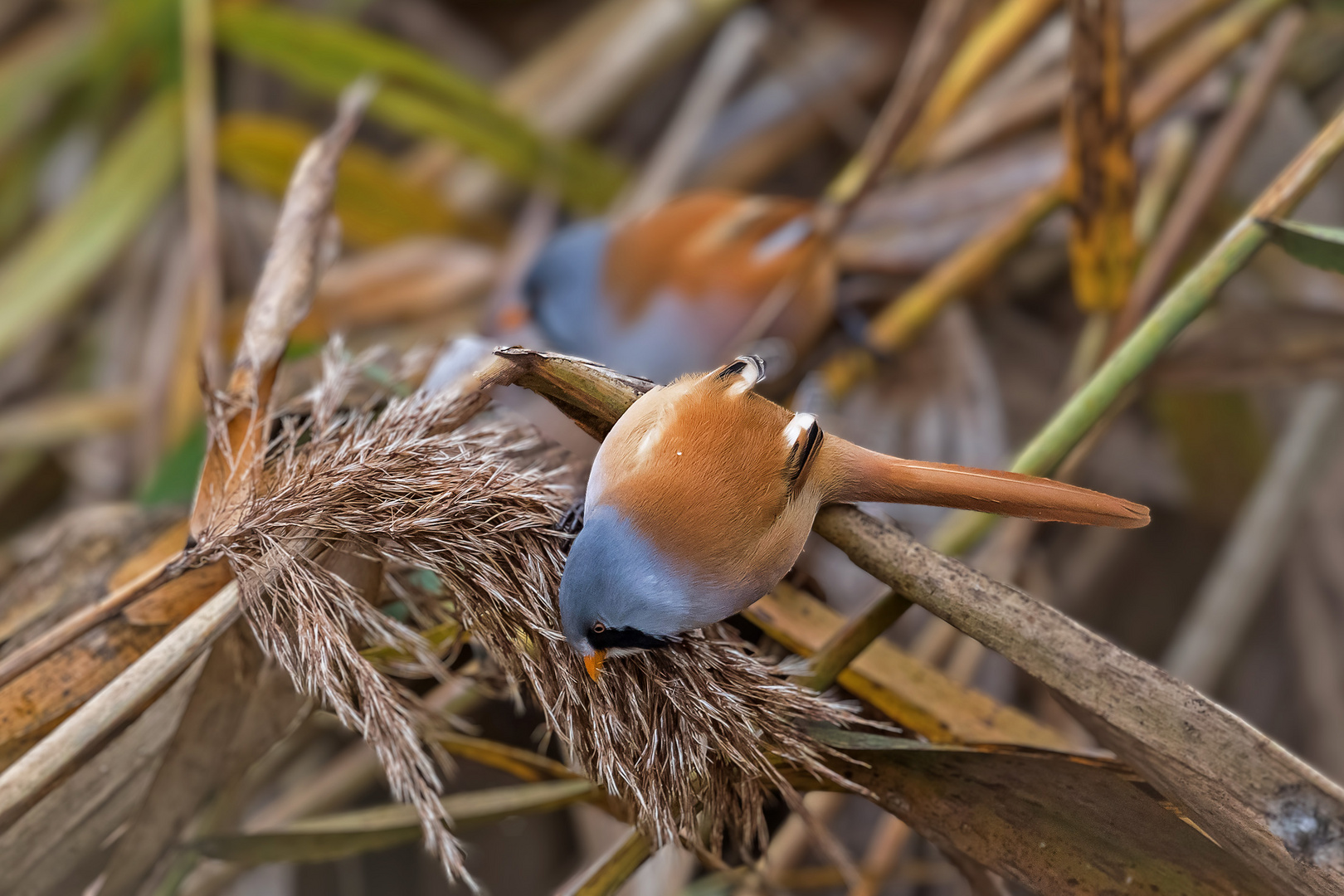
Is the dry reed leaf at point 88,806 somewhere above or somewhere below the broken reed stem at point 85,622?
below

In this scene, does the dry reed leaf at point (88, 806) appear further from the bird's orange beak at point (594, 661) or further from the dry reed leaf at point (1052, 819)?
the dry reed leaf at point (1052, 819)

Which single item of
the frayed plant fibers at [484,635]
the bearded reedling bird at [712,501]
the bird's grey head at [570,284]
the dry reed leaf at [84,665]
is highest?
the bird's grey head at [570,284]

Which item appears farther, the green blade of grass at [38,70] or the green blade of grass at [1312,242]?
the green blade of grass at [38,70]

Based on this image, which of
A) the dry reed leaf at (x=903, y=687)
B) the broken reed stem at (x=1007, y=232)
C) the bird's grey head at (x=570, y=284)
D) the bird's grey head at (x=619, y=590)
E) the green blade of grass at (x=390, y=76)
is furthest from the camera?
the green blade of grass at (x=390, y=76)

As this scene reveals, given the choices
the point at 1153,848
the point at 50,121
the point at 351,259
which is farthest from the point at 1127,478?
the point at 50,121

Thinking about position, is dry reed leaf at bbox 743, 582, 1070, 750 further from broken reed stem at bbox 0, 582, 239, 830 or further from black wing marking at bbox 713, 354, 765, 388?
broken reed stem at bbox 0, 582, 239, 830

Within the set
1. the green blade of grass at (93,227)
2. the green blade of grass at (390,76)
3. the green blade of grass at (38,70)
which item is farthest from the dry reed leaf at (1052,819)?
the green blade of grass at (38,70)

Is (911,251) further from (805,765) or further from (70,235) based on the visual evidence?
(70,235)
